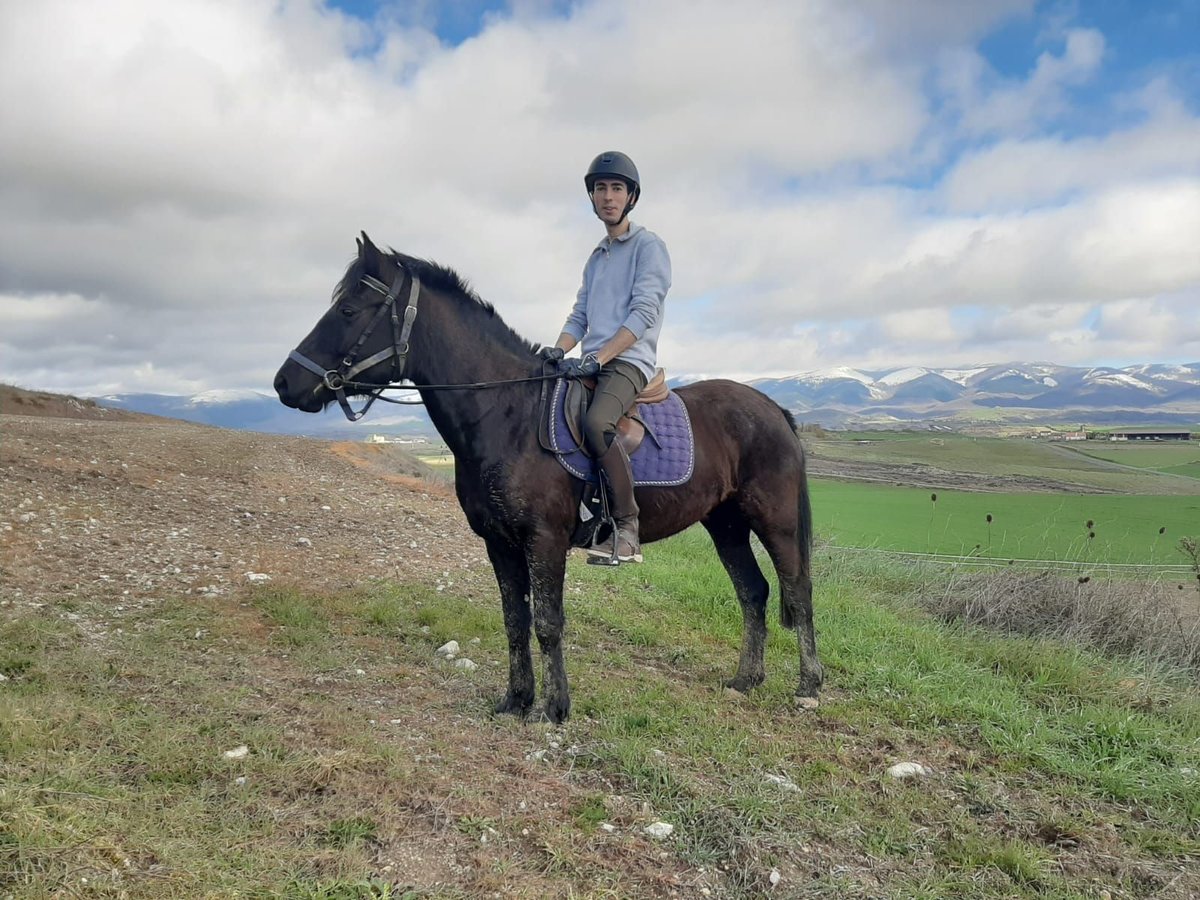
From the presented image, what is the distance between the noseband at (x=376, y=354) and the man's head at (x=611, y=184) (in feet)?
4.79

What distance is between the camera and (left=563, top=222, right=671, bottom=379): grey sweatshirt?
4.74m

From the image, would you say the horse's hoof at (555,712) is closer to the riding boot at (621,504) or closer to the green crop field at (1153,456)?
the riding boot at (621,504)

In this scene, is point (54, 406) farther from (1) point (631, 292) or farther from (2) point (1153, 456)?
(2) point (1153, 456)

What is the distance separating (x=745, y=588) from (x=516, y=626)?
7.10 feet

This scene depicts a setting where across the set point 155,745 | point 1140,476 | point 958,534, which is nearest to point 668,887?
point 155,745

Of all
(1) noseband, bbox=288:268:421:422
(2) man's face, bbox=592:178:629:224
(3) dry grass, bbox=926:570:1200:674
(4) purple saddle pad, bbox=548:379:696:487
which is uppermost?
(2) man's face, bbox=592:178:629:224

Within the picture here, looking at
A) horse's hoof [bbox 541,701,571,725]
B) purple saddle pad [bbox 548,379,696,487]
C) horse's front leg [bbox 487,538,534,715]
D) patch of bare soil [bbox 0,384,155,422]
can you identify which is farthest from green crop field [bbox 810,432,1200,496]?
patch of bare soil [bbox 0,384,155,422]

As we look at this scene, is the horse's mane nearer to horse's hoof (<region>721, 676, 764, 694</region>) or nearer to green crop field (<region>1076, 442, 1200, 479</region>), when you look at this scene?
horse's hoof (<region>721, 676, 764, 694</region>)

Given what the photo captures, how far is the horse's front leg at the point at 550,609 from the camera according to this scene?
4.50 metres

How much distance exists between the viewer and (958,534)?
14492 millimetres

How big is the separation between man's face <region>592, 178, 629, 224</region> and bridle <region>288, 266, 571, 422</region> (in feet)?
4.38

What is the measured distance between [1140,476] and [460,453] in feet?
87.8

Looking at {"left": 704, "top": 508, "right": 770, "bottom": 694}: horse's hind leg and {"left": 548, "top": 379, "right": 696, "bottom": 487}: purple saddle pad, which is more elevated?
{"left": 548, "top": 379, "right": 696, "bottom": 487}: purple saddle pad

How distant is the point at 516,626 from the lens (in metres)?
4.81
